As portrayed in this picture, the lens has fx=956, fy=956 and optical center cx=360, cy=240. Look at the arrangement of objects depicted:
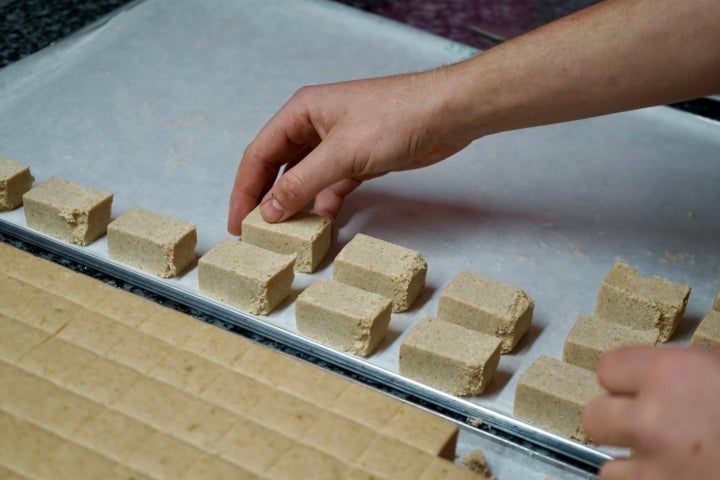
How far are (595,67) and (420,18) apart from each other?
5.23 feet

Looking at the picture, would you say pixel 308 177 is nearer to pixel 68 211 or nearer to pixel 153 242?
pixel 153 242

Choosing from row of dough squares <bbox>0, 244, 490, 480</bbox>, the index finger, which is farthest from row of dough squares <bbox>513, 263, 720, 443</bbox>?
the index finger

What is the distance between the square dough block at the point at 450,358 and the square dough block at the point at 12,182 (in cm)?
122

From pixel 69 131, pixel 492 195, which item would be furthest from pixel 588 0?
pixel 69 131

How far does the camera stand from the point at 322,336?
7.35ft

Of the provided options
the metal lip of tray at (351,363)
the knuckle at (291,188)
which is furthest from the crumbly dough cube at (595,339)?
the knuckle at (291,188)

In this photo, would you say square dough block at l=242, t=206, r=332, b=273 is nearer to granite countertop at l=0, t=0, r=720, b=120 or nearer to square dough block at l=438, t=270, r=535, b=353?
square dough block at l=438, t=270, r=535, b=353

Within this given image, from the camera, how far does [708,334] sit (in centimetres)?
219

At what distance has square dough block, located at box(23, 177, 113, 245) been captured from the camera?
2.49m

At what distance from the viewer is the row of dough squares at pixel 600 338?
2014 mm

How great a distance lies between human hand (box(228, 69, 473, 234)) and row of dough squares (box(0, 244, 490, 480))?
0.55m

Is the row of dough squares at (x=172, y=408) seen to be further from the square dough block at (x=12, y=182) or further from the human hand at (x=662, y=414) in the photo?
the square dough block at (x=12, y=182)

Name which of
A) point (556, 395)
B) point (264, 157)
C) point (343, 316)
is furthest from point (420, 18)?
point (556, 395)

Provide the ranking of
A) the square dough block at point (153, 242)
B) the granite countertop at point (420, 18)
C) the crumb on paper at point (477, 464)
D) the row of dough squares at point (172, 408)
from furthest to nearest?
the granite countertop at point (420, 18), the square dough block at point (153, 242), the crumb on paper at point (477, 464), the row of dough squares at point (172, 408)
